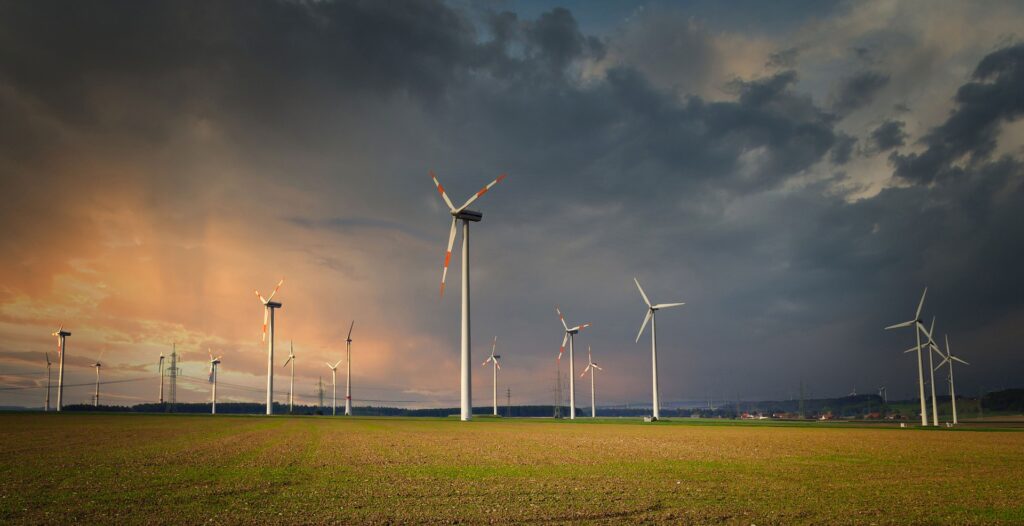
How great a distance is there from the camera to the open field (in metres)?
20.5

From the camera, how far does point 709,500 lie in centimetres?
2350

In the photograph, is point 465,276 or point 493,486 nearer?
point 493,486

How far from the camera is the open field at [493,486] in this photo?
67.1ft

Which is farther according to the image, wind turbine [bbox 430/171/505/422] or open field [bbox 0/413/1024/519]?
wind turbine [bbox 430/171/505/422]

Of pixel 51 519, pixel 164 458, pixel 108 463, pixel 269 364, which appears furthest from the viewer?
pixel 269 364

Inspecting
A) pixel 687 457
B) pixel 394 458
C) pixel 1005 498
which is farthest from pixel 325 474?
pixel 1005 498

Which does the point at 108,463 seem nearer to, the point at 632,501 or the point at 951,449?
the point at 632,501

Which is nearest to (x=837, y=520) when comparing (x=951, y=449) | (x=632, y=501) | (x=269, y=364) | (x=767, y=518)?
(x=767, y=518)

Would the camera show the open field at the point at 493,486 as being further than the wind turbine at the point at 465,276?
No

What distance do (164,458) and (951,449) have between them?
54357mm

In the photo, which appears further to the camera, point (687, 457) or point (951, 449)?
point (951, 449)

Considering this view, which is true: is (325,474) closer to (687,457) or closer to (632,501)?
(632,501)

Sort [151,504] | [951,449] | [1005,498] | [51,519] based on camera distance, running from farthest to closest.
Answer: [951,449] → [1005,498] → [151,504] → [51,519]

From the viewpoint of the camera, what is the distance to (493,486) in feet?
87.2
